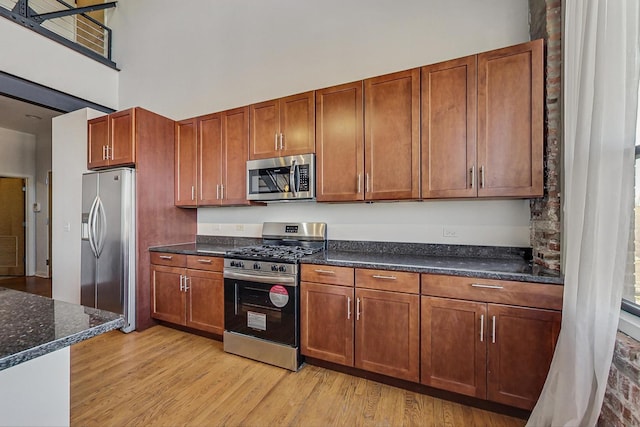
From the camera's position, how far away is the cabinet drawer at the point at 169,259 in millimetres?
2980

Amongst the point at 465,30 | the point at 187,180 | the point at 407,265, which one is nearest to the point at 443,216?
the point at 407,265

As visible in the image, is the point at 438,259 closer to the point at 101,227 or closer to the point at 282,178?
the point at 282,178

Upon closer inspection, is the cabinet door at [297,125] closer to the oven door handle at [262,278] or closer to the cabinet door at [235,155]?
the cabinet door at [235,155]

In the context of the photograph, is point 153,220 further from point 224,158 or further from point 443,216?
point 443,216

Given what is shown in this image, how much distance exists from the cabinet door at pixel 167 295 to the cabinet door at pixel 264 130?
57.3 inches

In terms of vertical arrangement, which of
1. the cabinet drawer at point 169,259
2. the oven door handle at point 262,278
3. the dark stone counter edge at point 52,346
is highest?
the dark stone counter edge at point 52,346

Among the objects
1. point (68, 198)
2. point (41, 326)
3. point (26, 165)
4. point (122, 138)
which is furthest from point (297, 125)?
point (26, 165)

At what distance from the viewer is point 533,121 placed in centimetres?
193

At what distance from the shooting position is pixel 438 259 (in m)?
2.30

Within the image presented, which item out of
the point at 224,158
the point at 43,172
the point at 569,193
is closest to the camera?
the point at 569,193

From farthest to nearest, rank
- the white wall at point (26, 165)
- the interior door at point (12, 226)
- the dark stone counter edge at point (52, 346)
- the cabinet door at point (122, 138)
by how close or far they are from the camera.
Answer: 1. the interior door at point (12, 226)
2. the white wall at point (26, 165)
3. the cabinet door at point (122, 138)
4. the dark stone counter edge at point (52, 346)

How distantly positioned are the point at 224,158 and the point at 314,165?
1115 millimetres

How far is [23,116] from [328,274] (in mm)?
6101

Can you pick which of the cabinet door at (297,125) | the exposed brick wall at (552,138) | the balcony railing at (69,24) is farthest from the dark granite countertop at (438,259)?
the balcony railing at (69,24)
